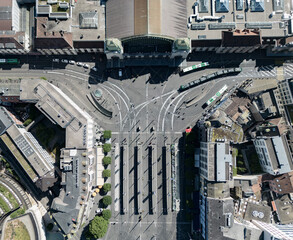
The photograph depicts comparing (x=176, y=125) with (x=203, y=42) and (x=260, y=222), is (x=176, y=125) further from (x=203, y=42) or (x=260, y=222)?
(x=260, y=222)

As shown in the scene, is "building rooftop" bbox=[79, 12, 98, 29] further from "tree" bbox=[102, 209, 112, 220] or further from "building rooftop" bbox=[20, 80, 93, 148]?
"tree" bbox=[102, 209, 112, 220]

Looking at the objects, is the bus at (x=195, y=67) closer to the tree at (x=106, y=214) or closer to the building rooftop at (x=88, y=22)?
the building rooftop at (x=88, y=22)

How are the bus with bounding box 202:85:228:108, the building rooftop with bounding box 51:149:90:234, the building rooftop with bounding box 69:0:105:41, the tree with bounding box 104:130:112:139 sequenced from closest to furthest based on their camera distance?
the building rooftop with bounding box 51:149:90:234
the building rooftop with bounding box 69:0:105:41
the tree with bounding box 104:130:112:139
the bus with bounding box 202:85:228:108

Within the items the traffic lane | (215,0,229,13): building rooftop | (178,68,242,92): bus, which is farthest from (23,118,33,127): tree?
(215,0,229,13): building rooftop

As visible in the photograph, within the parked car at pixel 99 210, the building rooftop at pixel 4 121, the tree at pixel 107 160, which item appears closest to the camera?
the building rooftop at pixel 4 121

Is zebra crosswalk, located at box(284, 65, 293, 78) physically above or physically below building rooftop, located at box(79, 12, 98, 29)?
below

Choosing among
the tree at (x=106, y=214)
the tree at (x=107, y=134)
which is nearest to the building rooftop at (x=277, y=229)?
the tree at (x=106, y=214)

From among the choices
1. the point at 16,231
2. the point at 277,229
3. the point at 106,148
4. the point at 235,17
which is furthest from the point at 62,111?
the point at 277,229
